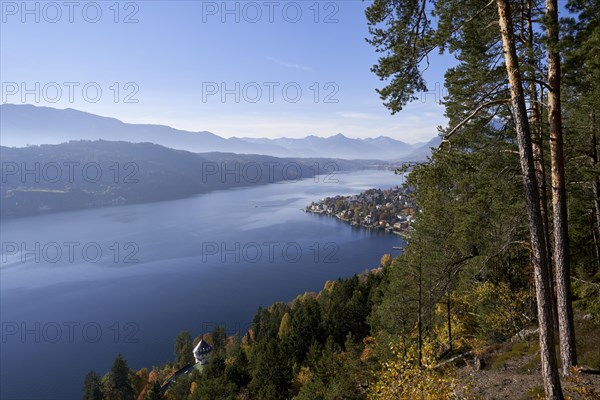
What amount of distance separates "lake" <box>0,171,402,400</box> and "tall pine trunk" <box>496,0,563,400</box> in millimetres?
48949

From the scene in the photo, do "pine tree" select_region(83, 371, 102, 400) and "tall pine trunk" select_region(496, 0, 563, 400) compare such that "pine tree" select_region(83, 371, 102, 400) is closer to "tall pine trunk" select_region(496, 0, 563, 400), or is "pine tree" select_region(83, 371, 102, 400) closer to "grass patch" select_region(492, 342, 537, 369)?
"grass patch" select_region(492, 342, 537, 369)

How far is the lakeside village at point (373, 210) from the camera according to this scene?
117688 mm

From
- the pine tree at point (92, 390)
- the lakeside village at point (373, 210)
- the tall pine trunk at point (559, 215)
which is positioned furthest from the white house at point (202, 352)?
the lakeside village at point (373, 210)

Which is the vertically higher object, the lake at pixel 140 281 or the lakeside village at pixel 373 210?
the lakeside village at pixel 373 210

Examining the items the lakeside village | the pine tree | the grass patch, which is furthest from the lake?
the grass patch

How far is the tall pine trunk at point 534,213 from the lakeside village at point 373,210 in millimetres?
99552

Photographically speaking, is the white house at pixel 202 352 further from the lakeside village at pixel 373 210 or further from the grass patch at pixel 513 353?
the lakeside village at pixel 373 210

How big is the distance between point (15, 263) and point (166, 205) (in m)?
105

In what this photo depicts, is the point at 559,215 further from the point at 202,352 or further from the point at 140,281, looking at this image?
the point at 140,281

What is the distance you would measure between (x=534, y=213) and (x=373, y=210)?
128m

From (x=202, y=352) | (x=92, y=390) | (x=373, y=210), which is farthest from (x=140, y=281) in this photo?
(x=373, y=210)

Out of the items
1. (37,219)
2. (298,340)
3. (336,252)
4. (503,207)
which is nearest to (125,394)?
(298,340)

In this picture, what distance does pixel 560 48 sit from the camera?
656 cm

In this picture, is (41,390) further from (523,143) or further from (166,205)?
(166,205)
